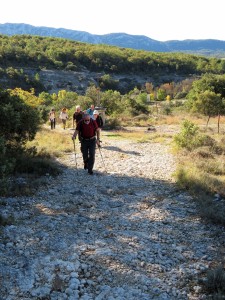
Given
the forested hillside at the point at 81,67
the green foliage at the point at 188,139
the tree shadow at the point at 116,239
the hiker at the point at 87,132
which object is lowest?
the tree shadow at the point at 116,239

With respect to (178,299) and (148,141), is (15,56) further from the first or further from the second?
(178,299)

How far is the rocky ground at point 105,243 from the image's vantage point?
5.42m

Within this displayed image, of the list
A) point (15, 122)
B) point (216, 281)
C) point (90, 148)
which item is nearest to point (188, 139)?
point (90, 148)

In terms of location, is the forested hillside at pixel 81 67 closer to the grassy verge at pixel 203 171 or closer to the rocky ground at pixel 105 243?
the grassy verge at pixel 203 171

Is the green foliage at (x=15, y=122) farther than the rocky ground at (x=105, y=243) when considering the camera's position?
Yes

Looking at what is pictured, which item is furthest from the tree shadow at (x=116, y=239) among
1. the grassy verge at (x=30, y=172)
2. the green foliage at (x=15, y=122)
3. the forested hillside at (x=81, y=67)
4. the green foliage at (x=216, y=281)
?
the forested hillside at (x=81, y=67)

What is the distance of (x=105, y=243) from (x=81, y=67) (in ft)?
293

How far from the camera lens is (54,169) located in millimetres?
11469

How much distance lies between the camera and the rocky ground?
5.42 metres

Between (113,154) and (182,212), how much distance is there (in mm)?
7039

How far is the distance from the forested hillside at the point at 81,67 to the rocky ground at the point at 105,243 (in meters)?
A: 62.2

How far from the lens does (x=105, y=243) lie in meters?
6.79

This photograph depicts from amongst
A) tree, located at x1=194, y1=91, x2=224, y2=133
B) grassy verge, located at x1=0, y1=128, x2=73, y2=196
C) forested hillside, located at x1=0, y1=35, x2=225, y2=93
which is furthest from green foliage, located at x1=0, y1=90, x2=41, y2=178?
forested hillside, located at x1=0, y1=35, x2=225, y2=93

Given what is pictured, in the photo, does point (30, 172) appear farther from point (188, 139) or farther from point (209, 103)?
point (209, 103)
